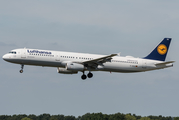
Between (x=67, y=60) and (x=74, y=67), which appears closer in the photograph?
(x=74, y=67)

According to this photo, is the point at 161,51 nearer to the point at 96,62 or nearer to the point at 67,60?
the point at 96,62

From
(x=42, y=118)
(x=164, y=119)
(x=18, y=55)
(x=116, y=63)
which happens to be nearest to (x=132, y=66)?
(x=116, y=63)

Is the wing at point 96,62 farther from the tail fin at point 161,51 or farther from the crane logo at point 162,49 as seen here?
the crane logo at point 162,49

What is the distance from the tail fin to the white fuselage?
8.62ft

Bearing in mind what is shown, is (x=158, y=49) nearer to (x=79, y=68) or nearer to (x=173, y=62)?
(x=173, y=62)

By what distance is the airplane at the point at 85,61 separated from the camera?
61.9 m

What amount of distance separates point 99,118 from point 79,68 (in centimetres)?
8204

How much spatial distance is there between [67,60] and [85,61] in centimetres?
355

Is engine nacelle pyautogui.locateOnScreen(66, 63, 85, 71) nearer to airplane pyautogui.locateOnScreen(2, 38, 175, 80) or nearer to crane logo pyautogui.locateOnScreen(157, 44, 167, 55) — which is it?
airplane pyautogui.locateOnScreen(2, 38, 175, 80)

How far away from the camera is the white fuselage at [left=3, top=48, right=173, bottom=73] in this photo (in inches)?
2435

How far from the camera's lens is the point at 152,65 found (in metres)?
69.4

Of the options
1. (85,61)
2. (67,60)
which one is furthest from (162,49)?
(67,60)

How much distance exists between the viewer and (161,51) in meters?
72.5

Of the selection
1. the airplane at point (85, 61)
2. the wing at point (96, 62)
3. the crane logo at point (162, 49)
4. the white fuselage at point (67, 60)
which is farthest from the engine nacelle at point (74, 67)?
the crane logo at point (162, 49)
